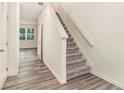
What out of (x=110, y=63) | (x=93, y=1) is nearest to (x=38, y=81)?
(x=110, y=63)

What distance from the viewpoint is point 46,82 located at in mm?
3428

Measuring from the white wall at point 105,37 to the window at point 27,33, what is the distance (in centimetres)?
522

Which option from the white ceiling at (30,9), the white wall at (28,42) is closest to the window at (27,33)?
the white wall at (28,42)

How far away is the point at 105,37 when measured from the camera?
143 inches

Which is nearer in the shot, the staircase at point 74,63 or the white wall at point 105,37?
the white wall at point 105,37

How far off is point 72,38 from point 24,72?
2.30 meters

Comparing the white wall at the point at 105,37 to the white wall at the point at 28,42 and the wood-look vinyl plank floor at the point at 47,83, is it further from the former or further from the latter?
the white wall at the point at 28,42

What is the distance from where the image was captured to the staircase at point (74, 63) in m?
3.83

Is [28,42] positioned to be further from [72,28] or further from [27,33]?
[72,28]

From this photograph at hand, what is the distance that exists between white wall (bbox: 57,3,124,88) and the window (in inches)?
205

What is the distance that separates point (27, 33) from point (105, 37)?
653 centimetres

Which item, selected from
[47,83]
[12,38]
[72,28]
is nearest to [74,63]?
[47,83]

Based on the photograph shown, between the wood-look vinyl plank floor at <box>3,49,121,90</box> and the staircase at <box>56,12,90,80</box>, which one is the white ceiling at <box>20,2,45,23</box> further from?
the wood-look vinyl plank floor at <box>3,49,121,90</box>

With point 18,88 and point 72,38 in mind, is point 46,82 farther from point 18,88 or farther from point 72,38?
point 72,38
